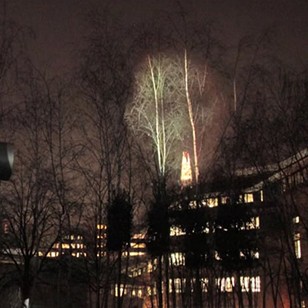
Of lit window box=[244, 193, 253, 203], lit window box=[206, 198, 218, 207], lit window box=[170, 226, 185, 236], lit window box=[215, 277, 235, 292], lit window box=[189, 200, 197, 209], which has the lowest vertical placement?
lit window box=[215, 277, 235, 292]

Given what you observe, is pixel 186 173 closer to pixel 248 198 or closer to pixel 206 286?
pixel 248 198

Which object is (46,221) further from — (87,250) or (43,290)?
(43,290)

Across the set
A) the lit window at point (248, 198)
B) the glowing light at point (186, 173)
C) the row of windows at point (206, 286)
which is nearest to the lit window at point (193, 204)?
the glowing light at point (186, 173)

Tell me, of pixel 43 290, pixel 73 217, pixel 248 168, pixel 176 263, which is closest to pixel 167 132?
pixel 248 168

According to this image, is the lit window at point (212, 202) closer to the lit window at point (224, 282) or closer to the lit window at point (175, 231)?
the lit window at point (175, 231)

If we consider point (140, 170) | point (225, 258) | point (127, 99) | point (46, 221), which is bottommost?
point (225, 258)

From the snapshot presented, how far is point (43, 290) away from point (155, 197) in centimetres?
2237

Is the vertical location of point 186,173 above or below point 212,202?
above

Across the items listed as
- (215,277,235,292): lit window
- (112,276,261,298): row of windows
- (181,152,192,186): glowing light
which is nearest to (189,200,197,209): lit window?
(181,152,192,186): glowing light

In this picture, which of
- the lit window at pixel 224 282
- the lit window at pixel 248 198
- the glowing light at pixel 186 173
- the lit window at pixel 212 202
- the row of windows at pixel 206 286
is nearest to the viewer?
the glowing light at pixel 186 173

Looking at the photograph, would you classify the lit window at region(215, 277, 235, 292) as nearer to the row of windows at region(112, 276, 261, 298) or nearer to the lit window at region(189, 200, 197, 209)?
the row of windows at region(112, 276, 261, 298)

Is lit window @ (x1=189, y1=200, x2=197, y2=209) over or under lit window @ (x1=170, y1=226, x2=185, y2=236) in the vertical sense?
over

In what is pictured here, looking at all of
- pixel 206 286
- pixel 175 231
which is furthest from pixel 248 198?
pixel 206 286

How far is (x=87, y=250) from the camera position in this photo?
25797mm
